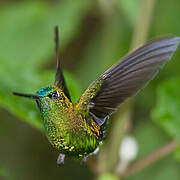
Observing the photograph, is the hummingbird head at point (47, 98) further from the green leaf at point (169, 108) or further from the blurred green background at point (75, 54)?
the blurred green background at point (75, 54)

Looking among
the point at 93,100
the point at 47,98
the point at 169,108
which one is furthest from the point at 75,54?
the point at 47,98

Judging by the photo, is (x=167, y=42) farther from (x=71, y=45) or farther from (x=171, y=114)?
(x=71, y=45)

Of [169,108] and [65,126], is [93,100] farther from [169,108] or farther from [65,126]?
[169,108]

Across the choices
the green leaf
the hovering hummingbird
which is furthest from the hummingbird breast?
the green leaf

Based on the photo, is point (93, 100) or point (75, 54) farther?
point (75, 54)

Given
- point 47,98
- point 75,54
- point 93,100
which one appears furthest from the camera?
point 75,54

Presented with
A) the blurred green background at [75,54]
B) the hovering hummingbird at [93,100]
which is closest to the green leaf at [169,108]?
the blurred green background at [75,54]

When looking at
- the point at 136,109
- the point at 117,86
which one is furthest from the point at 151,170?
the point at 117,86
